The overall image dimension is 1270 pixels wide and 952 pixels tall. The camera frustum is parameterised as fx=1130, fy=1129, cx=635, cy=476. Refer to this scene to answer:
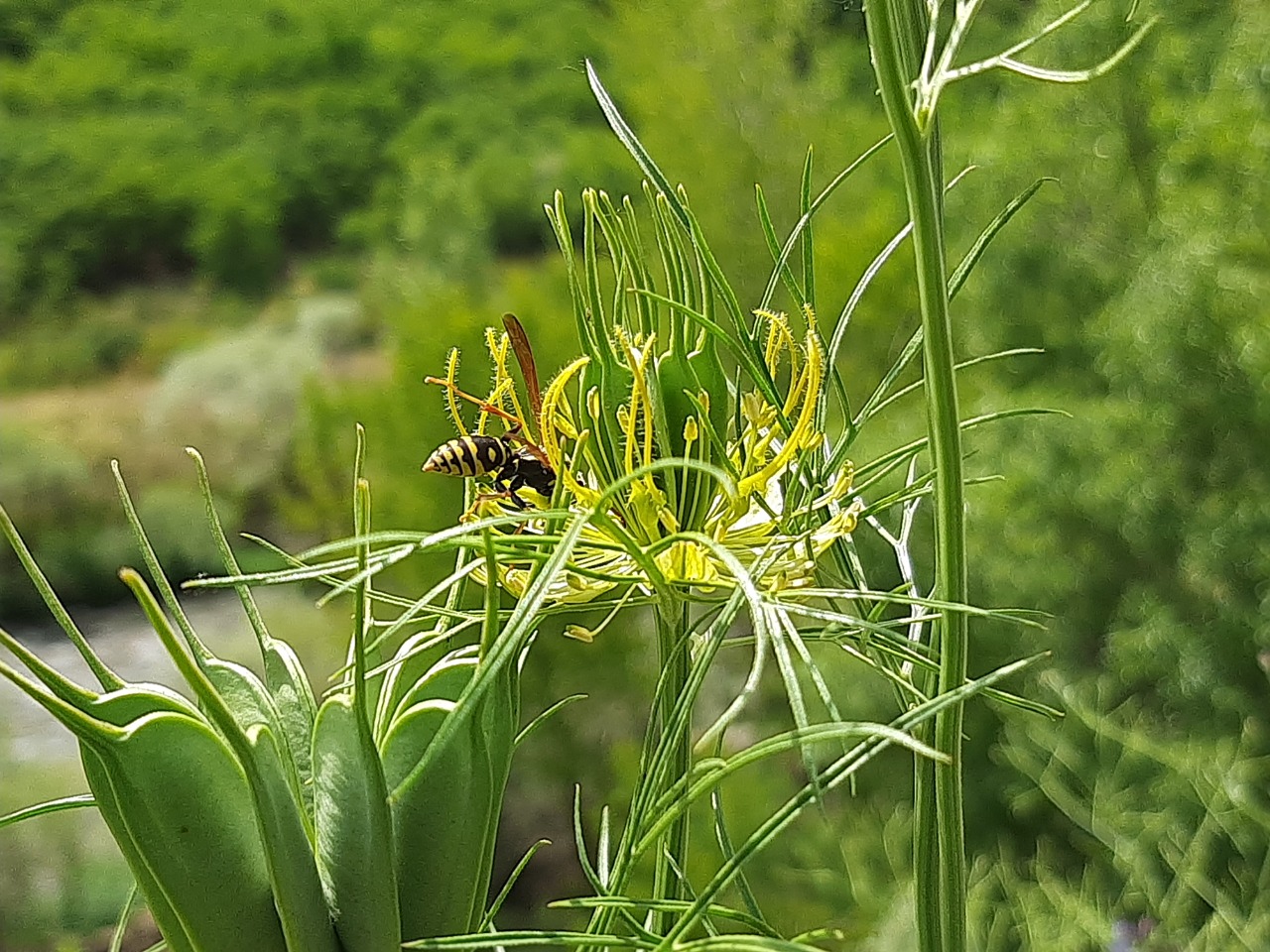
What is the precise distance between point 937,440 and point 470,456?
0.19 ft

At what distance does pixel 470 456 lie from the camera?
0.14 meters

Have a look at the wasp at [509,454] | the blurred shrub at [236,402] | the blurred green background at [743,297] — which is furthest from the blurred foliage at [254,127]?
the wasp at [509,454]

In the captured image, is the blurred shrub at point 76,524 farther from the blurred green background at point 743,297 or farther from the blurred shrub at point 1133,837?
the blurred shrub at point 1133,837

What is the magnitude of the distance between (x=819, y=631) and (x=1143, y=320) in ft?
2.53

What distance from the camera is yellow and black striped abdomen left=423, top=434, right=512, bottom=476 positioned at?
0.13 meters

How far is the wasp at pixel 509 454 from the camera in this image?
0.13 metres

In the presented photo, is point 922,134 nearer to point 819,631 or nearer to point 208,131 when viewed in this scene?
point 819,631

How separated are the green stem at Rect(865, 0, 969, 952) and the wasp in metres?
0.05

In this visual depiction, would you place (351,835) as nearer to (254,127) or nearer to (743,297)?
(743,297)

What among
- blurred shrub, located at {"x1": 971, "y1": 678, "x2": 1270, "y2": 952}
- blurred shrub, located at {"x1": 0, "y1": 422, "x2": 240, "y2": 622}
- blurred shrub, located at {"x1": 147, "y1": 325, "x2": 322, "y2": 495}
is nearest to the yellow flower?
blurred shrub, located at {"x1": 971, "y1": 678, "x2": 1270, "y2": 952}

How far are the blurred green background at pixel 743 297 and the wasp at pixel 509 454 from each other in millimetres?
40

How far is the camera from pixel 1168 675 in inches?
33.7

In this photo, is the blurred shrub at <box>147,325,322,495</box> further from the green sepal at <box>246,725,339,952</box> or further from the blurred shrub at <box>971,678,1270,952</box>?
the green sepal at <box>246,725,339,952</box>

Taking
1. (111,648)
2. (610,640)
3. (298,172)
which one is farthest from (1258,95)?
(298,172)
